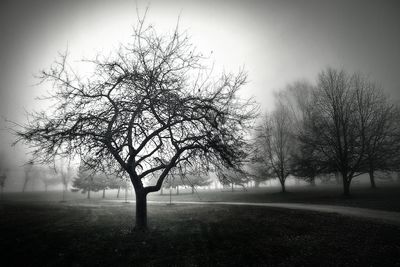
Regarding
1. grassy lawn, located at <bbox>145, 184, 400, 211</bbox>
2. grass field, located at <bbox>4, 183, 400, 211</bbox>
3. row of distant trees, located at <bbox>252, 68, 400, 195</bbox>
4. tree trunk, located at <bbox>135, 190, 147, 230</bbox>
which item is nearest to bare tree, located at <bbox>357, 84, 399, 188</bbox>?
row of distant trees, located at <bbox>252, 68, 400, 195</bbox>

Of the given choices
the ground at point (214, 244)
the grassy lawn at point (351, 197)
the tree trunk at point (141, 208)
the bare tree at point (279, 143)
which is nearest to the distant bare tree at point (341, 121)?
the grassy lawn at point (351, 197)

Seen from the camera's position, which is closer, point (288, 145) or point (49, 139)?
point (49, 139)

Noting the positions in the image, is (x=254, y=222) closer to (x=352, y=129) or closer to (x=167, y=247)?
(x=167, y=247)

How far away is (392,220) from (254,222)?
731 cm

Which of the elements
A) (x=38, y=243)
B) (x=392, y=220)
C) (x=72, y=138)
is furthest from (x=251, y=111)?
(x=38, y=243)

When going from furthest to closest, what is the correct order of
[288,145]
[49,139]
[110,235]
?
[288,145] < [110,235] < [49,139]

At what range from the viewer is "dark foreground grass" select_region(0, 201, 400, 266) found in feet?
24.6

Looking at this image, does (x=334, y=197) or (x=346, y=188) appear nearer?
(x=346, y=188)

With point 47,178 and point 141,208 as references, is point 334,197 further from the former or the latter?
point 47,178

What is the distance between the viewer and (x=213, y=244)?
30.0 feet

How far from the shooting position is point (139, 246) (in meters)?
9.06

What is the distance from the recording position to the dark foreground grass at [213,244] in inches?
295

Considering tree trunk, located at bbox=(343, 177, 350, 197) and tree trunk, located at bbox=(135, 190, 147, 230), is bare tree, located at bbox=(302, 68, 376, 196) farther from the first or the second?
tree trunk, located at bbox=(135, 190, 147, 230)

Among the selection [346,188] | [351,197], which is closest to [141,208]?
[351,197]
